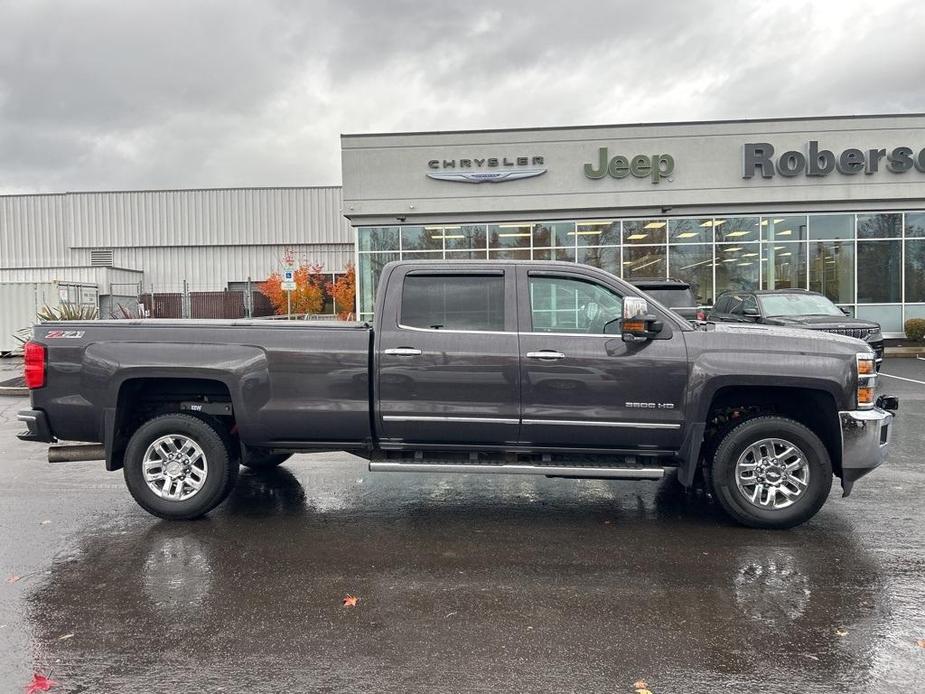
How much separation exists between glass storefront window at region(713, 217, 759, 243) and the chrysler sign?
588cm

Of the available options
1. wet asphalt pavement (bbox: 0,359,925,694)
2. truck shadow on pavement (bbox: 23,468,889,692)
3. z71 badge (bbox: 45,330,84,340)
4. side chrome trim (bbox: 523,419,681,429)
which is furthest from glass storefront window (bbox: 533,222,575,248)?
z71 badge (bbox: 45,330,84,340)

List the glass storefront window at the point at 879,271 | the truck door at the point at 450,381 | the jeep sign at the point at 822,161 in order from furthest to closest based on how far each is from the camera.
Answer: the glass storefront window at the point at 879,271 < the jeep sign at the point at 822,161 < the truck door at the point at 450,381

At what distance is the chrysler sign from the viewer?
2267cm

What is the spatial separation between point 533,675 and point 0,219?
52765 millimetres

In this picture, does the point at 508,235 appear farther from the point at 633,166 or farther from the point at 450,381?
the point at 450,381

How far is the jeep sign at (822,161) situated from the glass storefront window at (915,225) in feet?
4.44

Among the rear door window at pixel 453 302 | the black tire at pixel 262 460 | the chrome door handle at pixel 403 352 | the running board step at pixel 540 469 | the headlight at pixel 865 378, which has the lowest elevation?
the black tire at pixel 262 460

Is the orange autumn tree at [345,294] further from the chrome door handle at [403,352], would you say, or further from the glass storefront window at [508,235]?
the chrome door handle at [403,352]

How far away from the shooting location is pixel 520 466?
5.44 metres

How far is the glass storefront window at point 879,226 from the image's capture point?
22375 millimetres

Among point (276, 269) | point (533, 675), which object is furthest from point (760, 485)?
point (276, 269)

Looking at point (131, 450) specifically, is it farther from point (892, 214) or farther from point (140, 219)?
point (140, 219)

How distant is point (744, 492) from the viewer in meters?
5.40

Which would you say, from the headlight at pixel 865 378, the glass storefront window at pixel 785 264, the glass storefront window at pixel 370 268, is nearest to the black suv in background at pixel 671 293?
the headlight at pixel 865 378
